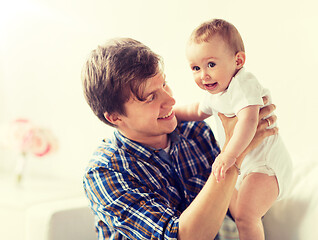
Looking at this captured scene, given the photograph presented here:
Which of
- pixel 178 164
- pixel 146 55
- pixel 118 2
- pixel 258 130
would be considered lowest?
pixel 178 164

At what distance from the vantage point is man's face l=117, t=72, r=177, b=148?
4.92 ft

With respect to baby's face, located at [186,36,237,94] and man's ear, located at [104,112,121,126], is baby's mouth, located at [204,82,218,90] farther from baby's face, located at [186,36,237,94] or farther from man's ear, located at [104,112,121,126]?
man's ear, located at [104,112,121,126]

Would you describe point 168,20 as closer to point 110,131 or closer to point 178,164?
point 110,131

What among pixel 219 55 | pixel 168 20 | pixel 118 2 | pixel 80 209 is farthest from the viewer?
pixel 118 2

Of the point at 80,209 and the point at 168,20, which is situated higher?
the point at 168,20

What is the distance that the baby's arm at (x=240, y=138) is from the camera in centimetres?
132

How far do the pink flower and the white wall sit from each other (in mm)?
136

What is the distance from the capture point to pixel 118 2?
9.02 ft

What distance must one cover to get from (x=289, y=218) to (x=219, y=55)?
2.33 feet

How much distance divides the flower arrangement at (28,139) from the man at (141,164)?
1.54 m

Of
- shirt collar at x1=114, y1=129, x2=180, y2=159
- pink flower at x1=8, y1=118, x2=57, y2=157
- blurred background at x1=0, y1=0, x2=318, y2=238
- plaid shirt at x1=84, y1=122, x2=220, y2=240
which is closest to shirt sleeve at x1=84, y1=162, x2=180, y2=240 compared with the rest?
plaid shirt at x1=84, y1=122, x2=220, y2=240

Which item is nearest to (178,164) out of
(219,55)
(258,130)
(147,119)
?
(147,119)

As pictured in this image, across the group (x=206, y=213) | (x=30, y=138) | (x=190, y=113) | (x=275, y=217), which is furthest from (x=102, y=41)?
(x=30, y=138)

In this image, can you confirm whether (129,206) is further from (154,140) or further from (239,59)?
(239,59)
